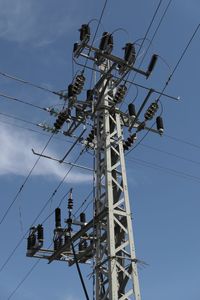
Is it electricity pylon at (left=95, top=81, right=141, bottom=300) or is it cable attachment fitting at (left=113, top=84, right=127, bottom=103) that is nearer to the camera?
electricity pylon at (left=95, top=81, right=141, bottom=300)

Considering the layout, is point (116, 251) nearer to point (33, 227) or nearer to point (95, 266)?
point (95, 266)

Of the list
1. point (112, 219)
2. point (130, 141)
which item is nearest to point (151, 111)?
point (130, 141)

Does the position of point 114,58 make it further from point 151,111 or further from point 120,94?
point 151,111

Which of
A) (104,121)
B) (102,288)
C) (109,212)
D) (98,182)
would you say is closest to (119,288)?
(102,288)

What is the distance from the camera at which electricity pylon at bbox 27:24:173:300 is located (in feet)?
37.1

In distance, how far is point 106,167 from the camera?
12.5 m

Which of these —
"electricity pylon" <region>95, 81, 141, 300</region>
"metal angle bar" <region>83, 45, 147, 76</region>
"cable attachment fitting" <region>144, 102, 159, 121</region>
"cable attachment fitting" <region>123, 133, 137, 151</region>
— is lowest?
"electricity pylon" <region>95, 81, 141, 300</region>

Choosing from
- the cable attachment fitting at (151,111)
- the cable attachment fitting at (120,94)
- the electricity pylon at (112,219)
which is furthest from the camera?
the cable attachment fitting at (151,111)

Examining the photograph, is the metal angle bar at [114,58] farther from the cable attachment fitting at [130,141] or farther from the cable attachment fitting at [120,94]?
the cable attachment fitting at [130,141]

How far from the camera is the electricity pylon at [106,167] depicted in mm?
11312

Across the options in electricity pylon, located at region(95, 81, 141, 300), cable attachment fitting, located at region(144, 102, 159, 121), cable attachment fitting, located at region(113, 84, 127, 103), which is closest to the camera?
electricity pylon, located at region(95, 81, 141, 300)

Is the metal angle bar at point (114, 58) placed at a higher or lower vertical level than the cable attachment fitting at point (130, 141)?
higher

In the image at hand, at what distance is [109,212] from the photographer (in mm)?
→ 11609

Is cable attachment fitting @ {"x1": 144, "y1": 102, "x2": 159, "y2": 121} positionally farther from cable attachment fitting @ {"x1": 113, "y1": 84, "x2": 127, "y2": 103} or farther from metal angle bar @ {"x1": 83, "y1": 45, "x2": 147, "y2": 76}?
metal angle bar @ {"x1": 83, "y1": 45, "x2": 147, "y2": 76}
